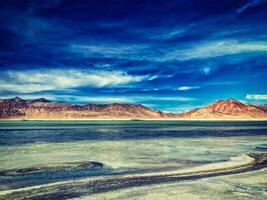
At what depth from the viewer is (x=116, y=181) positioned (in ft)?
47.4

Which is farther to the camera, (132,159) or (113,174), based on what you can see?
(132,159)

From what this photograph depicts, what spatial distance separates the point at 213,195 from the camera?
12047 mm

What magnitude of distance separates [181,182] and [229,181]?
2021 millimetres

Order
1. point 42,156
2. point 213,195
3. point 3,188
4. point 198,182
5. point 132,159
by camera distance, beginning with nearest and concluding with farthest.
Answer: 1. point 213,195
2. point 3,188
3. point 198,182
4. point 132,159
5. point 42,156

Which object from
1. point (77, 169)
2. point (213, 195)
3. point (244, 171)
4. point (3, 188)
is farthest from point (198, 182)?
point (3, 188)

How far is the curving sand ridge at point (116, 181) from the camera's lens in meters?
12.2

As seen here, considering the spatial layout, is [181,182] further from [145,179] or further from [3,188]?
[3,188]

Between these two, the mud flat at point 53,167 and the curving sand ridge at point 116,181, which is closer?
the curving sand ridge at point 116,181

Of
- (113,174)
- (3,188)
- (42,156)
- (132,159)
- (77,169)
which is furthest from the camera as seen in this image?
(42,156)

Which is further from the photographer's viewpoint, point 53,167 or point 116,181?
point 53,167

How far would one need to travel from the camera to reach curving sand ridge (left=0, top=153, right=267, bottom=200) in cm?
1216

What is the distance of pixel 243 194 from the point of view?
12125mm

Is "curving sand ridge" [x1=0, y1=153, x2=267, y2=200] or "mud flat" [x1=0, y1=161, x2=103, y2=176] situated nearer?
"curving sand ridge" [x1=0, y1=153, x2=267, y2=200]

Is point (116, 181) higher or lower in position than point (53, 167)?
lower
